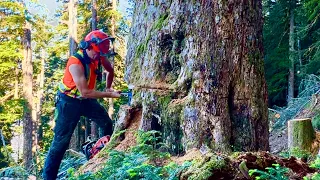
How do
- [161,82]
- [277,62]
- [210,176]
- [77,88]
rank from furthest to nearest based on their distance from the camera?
[277,62] → [77,88] → [161,82] → [210,176]

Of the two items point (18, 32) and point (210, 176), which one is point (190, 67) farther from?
point (18, 32)

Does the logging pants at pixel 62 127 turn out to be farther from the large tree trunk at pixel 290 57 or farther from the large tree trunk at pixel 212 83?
the large tree trunk at pixel 290 57

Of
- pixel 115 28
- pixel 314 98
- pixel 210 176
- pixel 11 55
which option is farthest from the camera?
pixel 115 28

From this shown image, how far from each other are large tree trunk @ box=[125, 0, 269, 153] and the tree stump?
1.32 metres

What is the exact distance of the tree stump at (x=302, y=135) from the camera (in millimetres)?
4961

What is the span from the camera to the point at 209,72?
3.62m

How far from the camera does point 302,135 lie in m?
4.99

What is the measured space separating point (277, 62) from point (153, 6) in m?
16.9

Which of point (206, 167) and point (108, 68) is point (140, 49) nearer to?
point (108, 68)

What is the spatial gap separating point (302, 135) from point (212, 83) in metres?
2.00

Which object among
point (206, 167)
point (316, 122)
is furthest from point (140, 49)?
point (316, 122)

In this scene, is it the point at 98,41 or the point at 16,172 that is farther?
the point at 98,41

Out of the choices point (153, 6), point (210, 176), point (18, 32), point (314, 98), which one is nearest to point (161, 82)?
point (153, 6)

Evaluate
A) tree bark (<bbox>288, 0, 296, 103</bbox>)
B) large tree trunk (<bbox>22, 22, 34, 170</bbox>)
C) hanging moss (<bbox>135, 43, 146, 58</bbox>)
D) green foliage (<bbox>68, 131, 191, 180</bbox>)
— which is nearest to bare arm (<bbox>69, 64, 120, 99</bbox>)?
hanging moss (<bbox>135, 43, 146, 58</bbox>)
